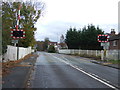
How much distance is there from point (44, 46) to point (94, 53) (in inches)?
4740

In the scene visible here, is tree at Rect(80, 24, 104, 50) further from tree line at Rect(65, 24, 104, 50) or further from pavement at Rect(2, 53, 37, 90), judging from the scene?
pavement at Rect(2, 53, 37, 90)

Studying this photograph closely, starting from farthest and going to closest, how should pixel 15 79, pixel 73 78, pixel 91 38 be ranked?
pixel 91 38, pixel 73 78, pixel 15 79

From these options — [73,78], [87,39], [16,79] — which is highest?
[87,39]

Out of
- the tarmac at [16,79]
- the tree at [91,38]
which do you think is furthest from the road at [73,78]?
the tree at [91,38]

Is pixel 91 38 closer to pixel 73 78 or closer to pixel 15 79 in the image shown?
pixel 73 78

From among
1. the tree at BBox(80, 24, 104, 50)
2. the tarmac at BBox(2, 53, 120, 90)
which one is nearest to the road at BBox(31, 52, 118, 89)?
Result: the tarmac at BBox(2, 53, 120, 90)

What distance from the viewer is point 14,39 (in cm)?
2312

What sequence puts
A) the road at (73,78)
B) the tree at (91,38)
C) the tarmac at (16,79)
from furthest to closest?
1. the tree at (91,38)
2. the road at (73,78)
3. the tarmac at (16,79)

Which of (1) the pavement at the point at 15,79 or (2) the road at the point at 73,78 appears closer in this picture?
(1) the pavement at the point at 15,79

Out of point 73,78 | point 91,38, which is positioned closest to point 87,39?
Result: point 91,38

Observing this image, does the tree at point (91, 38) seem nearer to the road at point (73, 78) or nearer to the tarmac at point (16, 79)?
the road at point (73, 78)

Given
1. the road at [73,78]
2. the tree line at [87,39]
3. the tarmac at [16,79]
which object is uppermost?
the tree line at [87,39]

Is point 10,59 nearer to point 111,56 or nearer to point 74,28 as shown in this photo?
point 111,56

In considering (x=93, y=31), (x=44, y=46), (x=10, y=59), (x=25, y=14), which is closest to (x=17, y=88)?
(x=10, y=59)
